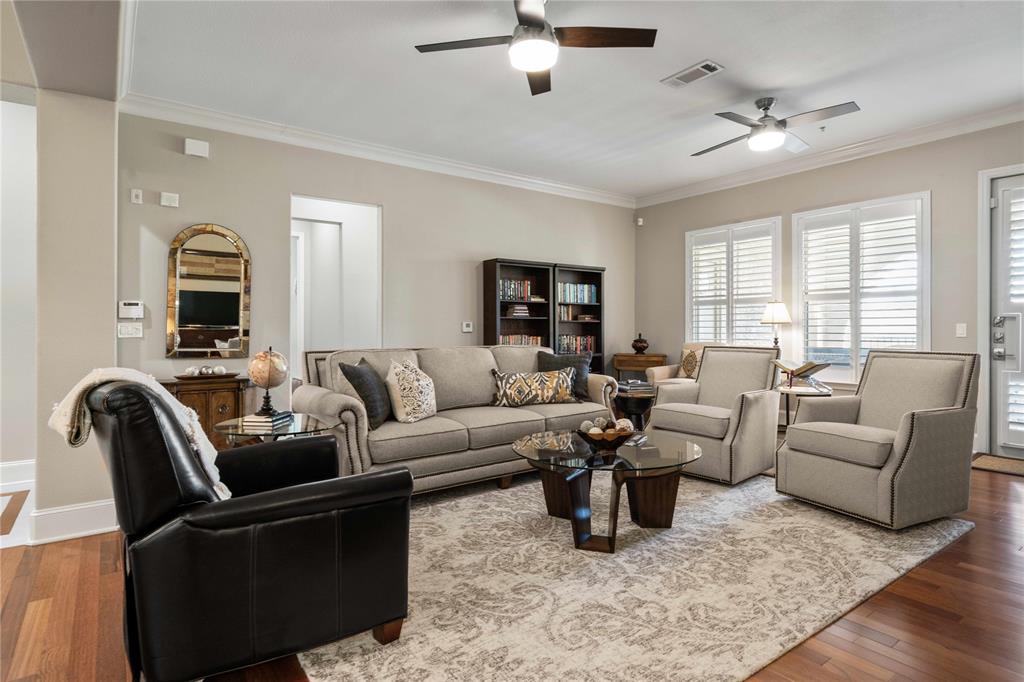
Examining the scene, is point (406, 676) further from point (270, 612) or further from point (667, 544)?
point (667, 544)

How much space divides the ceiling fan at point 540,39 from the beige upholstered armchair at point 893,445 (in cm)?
245

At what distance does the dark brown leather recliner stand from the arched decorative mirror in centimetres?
296

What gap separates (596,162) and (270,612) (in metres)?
5.24

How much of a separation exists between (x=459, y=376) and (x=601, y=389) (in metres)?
1.22

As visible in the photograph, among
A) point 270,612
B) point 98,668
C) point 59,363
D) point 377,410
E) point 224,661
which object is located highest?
point 59,363

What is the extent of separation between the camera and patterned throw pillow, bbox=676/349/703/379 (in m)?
6.35

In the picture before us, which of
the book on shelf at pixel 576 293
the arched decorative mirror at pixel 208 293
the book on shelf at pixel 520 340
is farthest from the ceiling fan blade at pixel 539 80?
the book on shelf at pixel 576 293

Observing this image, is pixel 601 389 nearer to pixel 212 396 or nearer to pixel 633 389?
pixel 633 389

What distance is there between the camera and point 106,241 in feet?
10.2

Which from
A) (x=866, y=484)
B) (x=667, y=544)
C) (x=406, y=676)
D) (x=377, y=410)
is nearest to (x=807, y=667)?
(x=667, y=544)

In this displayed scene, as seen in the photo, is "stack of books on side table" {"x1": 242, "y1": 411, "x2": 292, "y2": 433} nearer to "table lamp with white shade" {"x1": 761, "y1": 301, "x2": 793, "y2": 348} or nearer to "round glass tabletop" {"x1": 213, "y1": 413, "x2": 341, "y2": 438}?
"round glass tabletop" {"x1": 213, "y1": 413, "x2": 341, "y2": 438}

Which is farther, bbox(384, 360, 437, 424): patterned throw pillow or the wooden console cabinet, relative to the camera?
the wooden console cabinet

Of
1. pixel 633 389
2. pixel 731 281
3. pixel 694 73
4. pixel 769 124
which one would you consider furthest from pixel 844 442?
pixel 731 281

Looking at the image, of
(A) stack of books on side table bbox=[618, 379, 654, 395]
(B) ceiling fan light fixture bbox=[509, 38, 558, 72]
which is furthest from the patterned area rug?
Result: (B) ceiling fan light fixture bbox=[509, 38, 558, 72]
